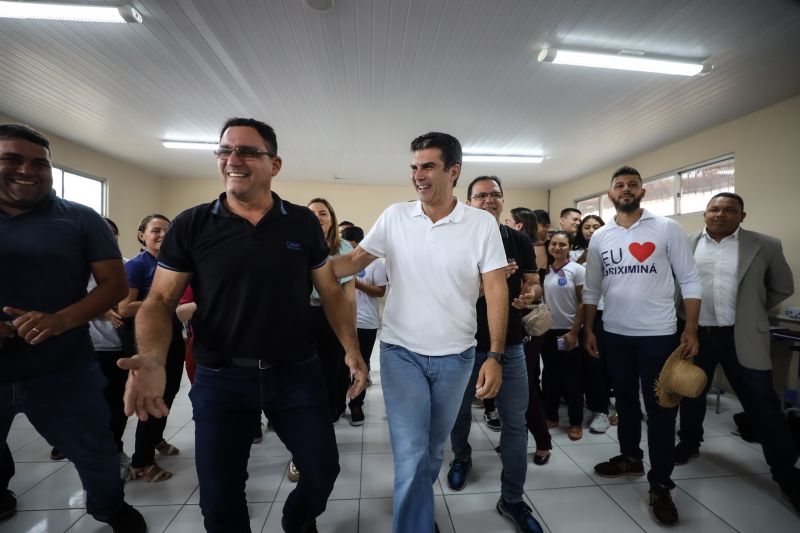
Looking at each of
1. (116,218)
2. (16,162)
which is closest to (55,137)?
(116,218)

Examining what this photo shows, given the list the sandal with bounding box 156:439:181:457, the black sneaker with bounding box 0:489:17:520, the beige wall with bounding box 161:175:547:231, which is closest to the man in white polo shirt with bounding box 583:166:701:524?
the sandal with bounding box 156:439:181:457

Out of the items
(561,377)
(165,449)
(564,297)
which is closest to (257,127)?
(165,449)

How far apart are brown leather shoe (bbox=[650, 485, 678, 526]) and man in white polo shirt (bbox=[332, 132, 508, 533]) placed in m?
1.45

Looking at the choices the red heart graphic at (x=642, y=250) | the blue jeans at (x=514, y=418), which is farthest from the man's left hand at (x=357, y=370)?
the red heart graphic at (x=642, y=250)

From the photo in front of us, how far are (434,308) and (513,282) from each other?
2.39 feet

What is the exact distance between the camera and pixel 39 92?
4.20 meters

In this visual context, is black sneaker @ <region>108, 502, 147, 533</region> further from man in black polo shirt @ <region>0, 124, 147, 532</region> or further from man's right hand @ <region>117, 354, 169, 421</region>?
man's right hand @ <region>117, 354, 169, 421</region>

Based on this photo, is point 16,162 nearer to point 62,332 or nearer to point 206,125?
point 62,332

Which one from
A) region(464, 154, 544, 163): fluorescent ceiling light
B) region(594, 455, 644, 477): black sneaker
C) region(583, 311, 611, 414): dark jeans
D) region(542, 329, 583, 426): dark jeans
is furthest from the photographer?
region(464, 154, 544, 163): fluorescent ceiling light

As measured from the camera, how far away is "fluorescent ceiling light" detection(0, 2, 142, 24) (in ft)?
8.93

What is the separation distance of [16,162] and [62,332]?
770 millimetres

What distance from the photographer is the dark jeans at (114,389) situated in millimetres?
2279

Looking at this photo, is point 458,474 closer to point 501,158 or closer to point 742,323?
point 742,323

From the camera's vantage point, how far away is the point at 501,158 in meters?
6.72
